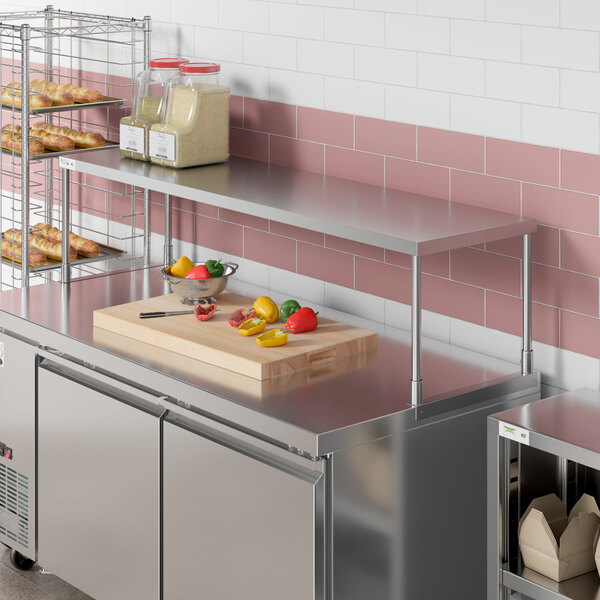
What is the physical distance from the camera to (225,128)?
3.56 metres

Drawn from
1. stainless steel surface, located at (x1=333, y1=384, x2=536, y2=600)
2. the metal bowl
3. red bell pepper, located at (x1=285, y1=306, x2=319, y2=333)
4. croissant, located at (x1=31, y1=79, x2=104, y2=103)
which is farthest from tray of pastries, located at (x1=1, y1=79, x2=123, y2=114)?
stainless steel surface, located at (x1=333, y1=384, x2=536, y2=600)

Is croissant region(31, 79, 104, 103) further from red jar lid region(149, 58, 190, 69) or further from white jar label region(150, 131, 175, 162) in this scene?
white jar label region(150, 131, 175, 162)

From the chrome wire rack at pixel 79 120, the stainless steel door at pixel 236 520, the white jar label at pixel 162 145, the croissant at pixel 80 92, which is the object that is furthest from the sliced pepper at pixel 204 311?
the croissant at pixel 80 92

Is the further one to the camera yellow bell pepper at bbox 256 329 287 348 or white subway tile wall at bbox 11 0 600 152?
yellow bell pepper at bbox 256 329 287 348

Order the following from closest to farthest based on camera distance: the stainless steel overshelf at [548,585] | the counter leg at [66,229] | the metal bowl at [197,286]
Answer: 1. the stainless steel overshelf at [548,585]
2. the metal bowl at [197,286]
3. the counter leg at [66,229]

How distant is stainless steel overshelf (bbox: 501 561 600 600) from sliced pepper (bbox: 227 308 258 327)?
3.31ft

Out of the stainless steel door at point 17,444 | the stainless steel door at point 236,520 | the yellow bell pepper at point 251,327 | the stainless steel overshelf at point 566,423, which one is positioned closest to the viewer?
the stainless steel overshelf at point 566,423

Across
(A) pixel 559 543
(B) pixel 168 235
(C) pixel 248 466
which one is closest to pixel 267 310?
(C) pixel 248 466

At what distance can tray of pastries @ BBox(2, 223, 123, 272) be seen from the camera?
13.1 ft

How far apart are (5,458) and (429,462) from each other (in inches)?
59.0

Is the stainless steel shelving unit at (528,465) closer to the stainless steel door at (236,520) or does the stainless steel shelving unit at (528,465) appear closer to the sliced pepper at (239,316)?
the stainless steel door at (236,520)

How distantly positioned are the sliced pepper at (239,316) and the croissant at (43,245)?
0.99 meters

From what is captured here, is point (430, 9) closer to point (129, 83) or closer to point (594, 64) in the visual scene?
point (594, 64)

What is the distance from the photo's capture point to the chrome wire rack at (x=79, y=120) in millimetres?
3906
